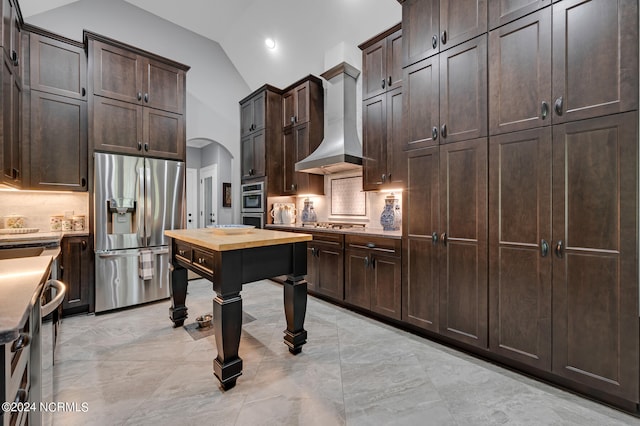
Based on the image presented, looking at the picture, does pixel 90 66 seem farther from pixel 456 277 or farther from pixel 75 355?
pixel 456 277

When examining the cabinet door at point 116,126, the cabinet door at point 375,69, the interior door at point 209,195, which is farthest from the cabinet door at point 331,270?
the interior door at point 209,195

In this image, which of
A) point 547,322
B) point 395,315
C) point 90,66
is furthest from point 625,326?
point 90,66

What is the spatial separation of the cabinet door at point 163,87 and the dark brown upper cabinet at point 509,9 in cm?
349

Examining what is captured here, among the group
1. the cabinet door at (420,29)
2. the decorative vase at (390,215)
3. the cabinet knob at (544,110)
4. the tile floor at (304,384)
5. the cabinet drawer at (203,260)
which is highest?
the cabinet door at (420,29)

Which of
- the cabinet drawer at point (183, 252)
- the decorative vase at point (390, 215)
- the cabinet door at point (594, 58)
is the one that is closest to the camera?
the cabinet door at point (594, 58)

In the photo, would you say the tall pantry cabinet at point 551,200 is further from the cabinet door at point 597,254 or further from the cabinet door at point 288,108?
the cabinet door at point 288,108

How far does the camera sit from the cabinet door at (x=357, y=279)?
292 centimetres

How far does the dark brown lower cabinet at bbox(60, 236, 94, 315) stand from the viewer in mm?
2910

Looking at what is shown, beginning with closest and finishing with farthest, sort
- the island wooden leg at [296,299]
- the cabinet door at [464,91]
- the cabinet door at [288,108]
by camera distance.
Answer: the cabinet door at [464,91] → the island wooden leg at [296,299] → the cabinet door at [288,108]

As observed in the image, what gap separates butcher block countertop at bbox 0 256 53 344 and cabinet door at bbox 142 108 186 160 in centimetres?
246

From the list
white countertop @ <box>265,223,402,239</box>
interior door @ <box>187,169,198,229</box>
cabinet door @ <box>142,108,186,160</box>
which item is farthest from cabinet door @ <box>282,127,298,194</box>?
interior door @ <box>187,169,198,229</box>

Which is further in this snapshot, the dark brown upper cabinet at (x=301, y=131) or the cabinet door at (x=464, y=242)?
the dark brown upper cabinet at (x=301, y=131)

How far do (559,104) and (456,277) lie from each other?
135 cm

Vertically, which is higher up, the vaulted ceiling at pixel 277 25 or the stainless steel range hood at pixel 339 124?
the vaulted ceiling at pixel 277 25
